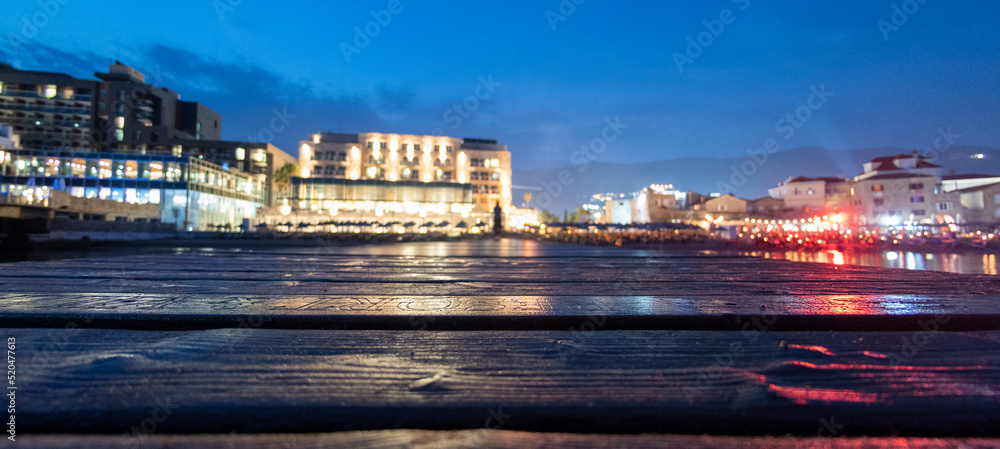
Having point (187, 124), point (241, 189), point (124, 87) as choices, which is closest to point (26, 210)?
point (241, 189)

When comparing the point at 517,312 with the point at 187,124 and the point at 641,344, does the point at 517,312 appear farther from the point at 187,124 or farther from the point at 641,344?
the point at 187,124

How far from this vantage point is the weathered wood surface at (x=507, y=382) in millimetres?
1176

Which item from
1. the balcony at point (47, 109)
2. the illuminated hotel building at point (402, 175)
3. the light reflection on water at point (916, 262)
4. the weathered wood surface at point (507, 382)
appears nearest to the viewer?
the weathered wood surface at point (507, 382)

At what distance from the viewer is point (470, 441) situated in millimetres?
1074

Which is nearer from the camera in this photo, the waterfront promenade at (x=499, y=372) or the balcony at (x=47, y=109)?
the waterfront promenade at (x=499, y=372)

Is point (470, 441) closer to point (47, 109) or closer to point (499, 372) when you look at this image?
point (499, 372)

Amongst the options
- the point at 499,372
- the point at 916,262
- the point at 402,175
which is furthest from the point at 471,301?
the point at 402,175

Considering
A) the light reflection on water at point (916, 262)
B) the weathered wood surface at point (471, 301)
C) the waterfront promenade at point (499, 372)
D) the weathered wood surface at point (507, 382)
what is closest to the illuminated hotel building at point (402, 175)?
the light reflection on water at point (916, 262)

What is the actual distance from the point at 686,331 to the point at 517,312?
34.1 inches

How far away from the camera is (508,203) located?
8712cm

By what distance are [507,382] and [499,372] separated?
87mm

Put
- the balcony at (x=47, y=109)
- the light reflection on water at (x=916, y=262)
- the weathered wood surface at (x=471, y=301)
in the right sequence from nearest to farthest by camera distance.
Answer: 1. the weathered wood surface at (x=471, y=301)
2. the light reflection on water at (x=916, y=262)
3. the balcony at (x=47, y=109)

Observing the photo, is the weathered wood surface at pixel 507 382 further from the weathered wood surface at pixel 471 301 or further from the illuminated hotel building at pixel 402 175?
the illuminated hotel building at pixel 402 175

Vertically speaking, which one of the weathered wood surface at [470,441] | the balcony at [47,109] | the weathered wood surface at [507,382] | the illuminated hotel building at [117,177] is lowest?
the weathered wood surface at [470,441]
